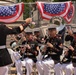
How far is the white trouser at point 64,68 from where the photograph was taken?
8781 mm

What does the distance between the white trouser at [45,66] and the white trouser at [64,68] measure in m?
0.20

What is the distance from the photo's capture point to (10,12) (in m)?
11.2

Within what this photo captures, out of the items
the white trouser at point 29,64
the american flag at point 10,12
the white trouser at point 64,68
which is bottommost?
the white trouser at point 29,64

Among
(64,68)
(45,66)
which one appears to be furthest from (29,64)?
(64,68)

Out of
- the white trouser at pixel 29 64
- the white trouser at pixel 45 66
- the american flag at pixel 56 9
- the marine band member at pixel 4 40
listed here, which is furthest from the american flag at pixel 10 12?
the marine band member at pixel 4 40

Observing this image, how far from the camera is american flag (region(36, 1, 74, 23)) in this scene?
36.0 feet

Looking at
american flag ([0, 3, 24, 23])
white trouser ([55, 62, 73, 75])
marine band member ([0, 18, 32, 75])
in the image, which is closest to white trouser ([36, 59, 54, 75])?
A: white trouser ([55, 62, 73, 75])

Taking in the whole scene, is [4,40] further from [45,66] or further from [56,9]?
[56,9]

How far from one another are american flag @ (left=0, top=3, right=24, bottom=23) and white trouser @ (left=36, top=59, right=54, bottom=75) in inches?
92.3

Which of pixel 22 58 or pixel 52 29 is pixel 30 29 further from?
pixel 52 29

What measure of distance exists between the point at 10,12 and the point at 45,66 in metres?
2.79

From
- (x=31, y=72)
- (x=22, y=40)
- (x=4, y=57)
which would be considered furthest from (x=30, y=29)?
(x=4, y=57)

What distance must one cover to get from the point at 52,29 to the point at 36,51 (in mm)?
2041

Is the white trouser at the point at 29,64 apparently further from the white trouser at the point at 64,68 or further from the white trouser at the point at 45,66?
the white trouser at the point at 64,68
